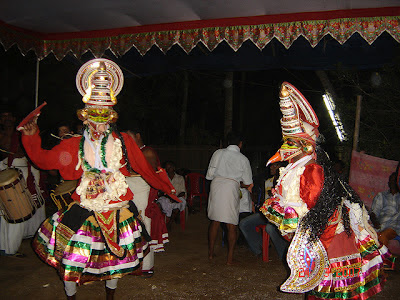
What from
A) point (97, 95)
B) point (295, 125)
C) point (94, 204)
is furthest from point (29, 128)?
point (295, 125)

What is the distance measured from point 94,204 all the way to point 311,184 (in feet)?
6.49

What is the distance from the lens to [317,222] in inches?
129

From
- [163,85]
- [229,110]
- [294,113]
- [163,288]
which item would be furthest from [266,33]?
[163,85]

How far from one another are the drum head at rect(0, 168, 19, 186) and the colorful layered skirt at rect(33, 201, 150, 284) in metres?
1.79

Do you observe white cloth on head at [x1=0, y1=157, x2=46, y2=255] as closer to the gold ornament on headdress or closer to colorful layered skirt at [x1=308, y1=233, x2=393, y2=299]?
the gold ornament on headdress

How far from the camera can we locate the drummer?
5.94 m

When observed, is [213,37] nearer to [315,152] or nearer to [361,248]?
[315,152]

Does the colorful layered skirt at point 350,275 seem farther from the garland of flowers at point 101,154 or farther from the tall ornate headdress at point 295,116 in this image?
the garland of flowers at point 101,154

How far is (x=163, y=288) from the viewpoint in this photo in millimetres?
4922

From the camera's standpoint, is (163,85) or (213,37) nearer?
(213,37)

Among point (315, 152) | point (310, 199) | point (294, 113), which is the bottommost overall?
point (310, 199)

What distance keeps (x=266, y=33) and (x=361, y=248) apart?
9.85ft

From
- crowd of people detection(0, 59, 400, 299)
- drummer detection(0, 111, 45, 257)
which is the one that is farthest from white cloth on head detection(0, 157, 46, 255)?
crowd of people detection(0, 59, 400, 299)

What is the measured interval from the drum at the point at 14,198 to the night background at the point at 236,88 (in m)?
1.10
